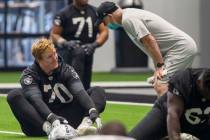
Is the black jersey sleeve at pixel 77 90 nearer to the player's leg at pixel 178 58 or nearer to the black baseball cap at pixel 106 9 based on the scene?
the black baseball cap at pixel 106 9

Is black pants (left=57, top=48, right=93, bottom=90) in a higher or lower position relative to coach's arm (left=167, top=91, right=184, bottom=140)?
lower

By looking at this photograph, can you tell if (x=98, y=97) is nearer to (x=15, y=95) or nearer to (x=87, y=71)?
(x=15, y=95)

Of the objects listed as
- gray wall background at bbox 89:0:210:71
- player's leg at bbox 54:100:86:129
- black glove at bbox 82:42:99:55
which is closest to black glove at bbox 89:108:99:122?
player's leg at bbox 54:100:86:129

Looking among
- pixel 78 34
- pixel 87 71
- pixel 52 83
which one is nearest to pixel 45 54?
pixel 52 83

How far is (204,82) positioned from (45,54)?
91.9 inches

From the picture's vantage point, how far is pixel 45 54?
30.3 feet

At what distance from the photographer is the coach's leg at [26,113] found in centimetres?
960

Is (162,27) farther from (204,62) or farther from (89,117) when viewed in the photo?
(204,62)

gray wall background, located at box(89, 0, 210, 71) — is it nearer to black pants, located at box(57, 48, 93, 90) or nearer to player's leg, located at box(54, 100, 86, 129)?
black pants, located at box(57, 48, 93, 90)

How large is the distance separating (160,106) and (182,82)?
25.5 inches

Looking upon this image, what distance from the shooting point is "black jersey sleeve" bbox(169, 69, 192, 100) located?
7.57 metres

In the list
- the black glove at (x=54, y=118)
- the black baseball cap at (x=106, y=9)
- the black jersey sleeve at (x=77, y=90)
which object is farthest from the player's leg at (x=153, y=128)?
the black baseball cap at (x=106, y=9)

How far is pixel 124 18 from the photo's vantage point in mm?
9461

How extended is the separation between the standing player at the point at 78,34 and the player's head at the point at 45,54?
420cm
